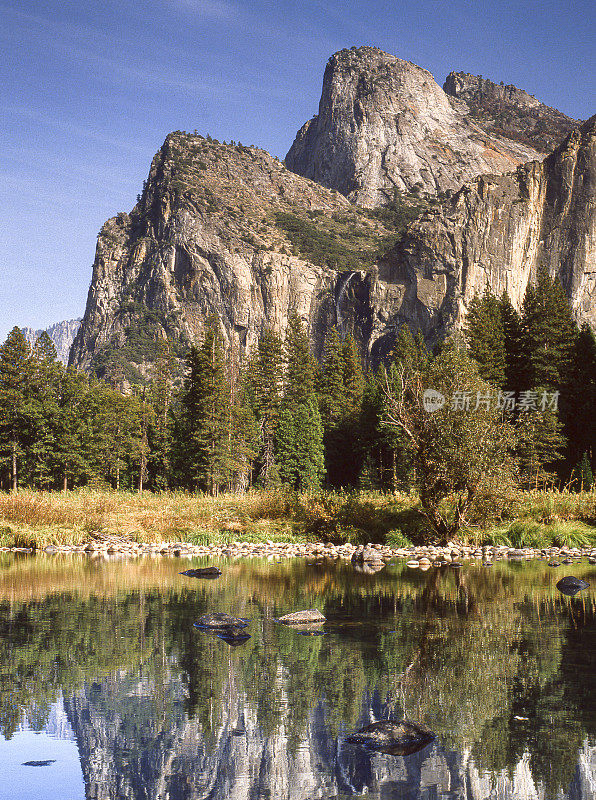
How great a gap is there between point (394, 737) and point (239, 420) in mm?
49791

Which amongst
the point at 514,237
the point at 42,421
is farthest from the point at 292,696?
the point at 514,237

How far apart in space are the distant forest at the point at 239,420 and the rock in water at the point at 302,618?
27.5 meters

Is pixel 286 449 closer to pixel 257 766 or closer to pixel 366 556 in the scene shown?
pixel 366 556

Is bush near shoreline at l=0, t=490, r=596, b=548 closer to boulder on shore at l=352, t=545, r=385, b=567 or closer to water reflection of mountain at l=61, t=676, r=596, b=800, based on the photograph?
boulder on shore at l=352, t=545, r=385, b=567

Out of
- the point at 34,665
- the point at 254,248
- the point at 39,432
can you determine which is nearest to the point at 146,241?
the point at 254,248

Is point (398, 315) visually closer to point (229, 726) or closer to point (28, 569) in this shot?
point (28, 569)

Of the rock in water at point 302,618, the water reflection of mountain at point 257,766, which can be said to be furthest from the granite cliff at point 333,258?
the water reflection of mountain at point 257,766

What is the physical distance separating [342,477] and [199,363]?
21996 millimetres

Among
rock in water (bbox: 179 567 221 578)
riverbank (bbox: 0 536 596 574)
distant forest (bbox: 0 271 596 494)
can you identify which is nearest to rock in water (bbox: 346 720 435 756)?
rock in water (bbox: 179 567 221 578)

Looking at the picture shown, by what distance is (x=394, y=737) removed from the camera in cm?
617

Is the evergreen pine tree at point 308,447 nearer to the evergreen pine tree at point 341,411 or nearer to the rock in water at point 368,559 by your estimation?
the evergreen pine tree at point 341,411

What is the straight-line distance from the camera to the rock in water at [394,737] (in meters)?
6.08

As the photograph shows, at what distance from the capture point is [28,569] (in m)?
17.8

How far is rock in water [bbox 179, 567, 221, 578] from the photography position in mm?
16797
